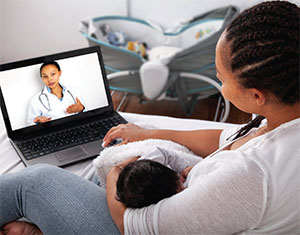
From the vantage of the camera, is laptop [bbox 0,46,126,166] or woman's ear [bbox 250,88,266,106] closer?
woman's ear [bbox 250,88,266,106]

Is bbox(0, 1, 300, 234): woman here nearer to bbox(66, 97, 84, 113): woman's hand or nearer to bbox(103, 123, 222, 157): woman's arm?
bbox(103, 123, 222, 157): woman's arm

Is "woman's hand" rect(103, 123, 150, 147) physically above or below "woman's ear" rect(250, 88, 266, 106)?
below

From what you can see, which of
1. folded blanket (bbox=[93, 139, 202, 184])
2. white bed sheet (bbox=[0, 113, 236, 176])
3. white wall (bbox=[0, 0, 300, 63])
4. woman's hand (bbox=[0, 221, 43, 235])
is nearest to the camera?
woman's hand (bbox=[0, 221, 43, 235])

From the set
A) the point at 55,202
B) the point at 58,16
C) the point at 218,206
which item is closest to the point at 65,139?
the point at 55,202

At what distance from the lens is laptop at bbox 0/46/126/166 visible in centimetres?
125

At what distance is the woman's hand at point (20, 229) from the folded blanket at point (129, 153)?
0.25m

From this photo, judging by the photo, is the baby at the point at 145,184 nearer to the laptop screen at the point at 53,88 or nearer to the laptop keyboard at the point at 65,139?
the laptop keyboard at the point at 65,139

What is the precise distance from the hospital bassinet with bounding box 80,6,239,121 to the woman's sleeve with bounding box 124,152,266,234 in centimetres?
158

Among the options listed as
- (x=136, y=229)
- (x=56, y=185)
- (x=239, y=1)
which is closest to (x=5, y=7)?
(x=239, y=1)

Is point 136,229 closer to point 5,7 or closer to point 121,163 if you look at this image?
point 121,163

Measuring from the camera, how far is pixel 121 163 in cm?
101

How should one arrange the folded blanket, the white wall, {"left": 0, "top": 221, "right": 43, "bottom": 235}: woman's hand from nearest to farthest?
{"left": 0, "top": 221, "right": 43, "bottom": 235}: woman's hand
the folded blanket
the white wall

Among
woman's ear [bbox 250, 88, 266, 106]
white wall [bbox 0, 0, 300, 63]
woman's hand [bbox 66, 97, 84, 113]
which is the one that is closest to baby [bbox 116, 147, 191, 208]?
woman's ear [bbox 250, 88, 266, 106]

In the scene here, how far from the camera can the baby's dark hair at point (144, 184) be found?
83 centimetres
